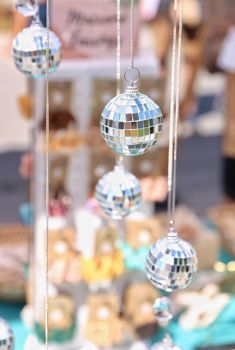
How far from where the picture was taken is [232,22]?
4.33m

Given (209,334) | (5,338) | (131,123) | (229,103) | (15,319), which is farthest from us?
(229,103)

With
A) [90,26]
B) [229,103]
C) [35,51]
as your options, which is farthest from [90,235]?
[229,103]

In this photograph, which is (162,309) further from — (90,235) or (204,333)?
(204,333)

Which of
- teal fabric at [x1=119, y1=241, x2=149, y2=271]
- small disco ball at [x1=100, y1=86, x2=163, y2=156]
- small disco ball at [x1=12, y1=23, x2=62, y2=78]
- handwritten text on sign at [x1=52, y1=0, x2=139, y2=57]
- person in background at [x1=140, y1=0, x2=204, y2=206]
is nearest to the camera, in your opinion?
small disco ball at [x1=100, y1=86, x2=163, y2=156]

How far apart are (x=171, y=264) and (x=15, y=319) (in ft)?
5.44

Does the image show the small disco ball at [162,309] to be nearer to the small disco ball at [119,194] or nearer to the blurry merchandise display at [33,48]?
A: the small disco ball at [119,194]

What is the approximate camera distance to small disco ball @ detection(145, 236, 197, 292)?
4.76ft

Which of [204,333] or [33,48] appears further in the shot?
[204,333]

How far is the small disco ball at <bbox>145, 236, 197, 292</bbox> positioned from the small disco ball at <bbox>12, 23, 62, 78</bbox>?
0.41m

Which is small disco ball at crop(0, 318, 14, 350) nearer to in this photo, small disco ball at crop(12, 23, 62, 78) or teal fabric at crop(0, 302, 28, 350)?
small disco ball at crop(12, 23, 62, 78)

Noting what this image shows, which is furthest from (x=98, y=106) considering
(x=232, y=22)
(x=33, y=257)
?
(x=232, y=22)

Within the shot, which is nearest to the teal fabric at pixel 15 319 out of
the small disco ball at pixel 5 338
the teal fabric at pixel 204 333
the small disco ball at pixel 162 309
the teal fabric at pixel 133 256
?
the teal fabric at pixel 204 333

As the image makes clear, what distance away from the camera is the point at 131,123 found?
1.30 m

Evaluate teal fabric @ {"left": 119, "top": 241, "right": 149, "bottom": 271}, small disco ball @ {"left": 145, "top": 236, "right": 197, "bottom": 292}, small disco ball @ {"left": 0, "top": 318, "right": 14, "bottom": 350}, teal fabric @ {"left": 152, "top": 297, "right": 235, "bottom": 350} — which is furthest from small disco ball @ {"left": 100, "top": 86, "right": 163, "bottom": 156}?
teal fabric @ {"left": 152, "top": 297, "right": 235, "bottom": 350}
